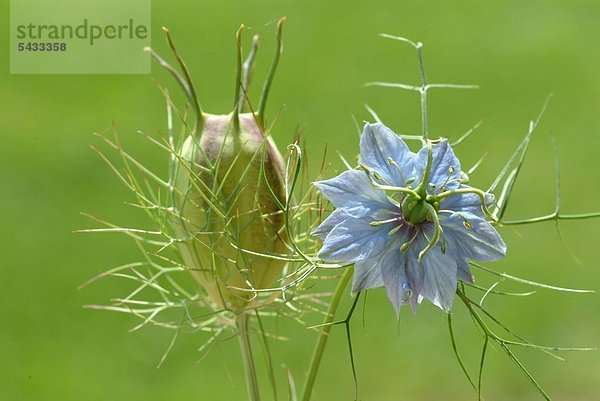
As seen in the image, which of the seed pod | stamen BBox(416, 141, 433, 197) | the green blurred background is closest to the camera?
stamen BBox(416, 141, 433, 197)

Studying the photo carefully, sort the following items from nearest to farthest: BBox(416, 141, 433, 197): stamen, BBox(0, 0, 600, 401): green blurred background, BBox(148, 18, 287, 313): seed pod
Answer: BBox(416, 141, 433, 197): stamen, BBox(148, 18, 287, 313): seed pod, BBox(0, 0, 600, 401): green blurred background

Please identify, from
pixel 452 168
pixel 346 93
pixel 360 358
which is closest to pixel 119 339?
pixel 360 358

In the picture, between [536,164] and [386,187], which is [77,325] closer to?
[536,164]
